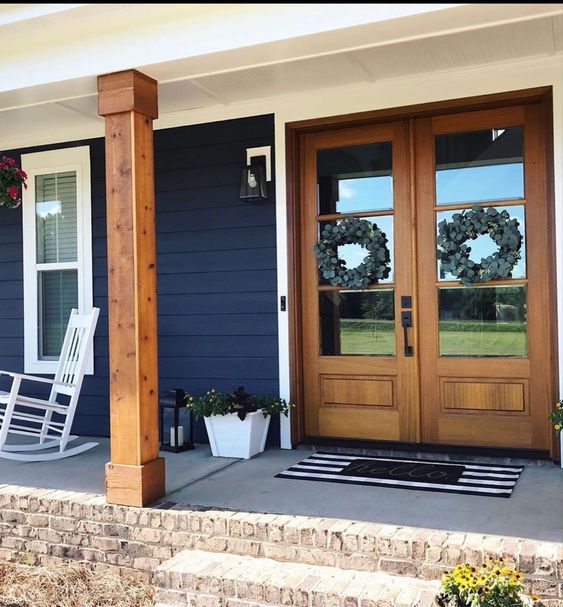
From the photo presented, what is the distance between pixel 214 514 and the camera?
314cm

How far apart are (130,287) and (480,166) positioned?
217 centimetres

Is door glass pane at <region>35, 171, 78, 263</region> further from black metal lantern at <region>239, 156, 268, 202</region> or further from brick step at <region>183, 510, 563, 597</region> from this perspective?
brick step at <region>183, 510, 563, 597</region>

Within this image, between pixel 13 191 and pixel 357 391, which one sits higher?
pixel 13 191

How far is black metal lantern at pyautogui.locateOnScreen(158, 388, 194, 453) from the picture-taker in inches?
176

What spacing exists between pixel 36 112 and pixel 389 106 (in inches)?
91.7

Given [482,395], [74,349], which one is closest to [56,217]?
[74,349]

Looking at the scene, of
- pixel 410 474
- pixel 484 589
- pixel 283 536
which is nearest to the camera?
pixel 484 589

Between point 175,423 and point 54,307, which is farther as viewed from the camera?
point 54,307

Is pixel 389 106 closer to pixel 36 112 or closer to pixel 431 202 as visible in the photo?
pixel 431 202

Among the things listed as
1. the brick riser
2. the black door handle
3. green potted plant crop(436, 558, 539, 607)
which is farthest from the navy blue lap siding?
green potted plant crop(436, 558, 539, 607)

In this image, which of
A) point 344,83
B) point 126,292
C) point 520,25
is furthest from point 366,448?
point 520,25

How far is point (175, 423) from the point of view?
14.7ft

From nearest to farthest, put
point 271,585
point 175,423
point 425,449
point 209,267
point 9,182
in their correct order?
point 271,585, point 425,449, point 175,423, point 9,182, point 209,267

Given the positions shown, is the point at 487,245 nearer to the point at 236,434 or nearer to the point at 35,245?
the point at 236,434
